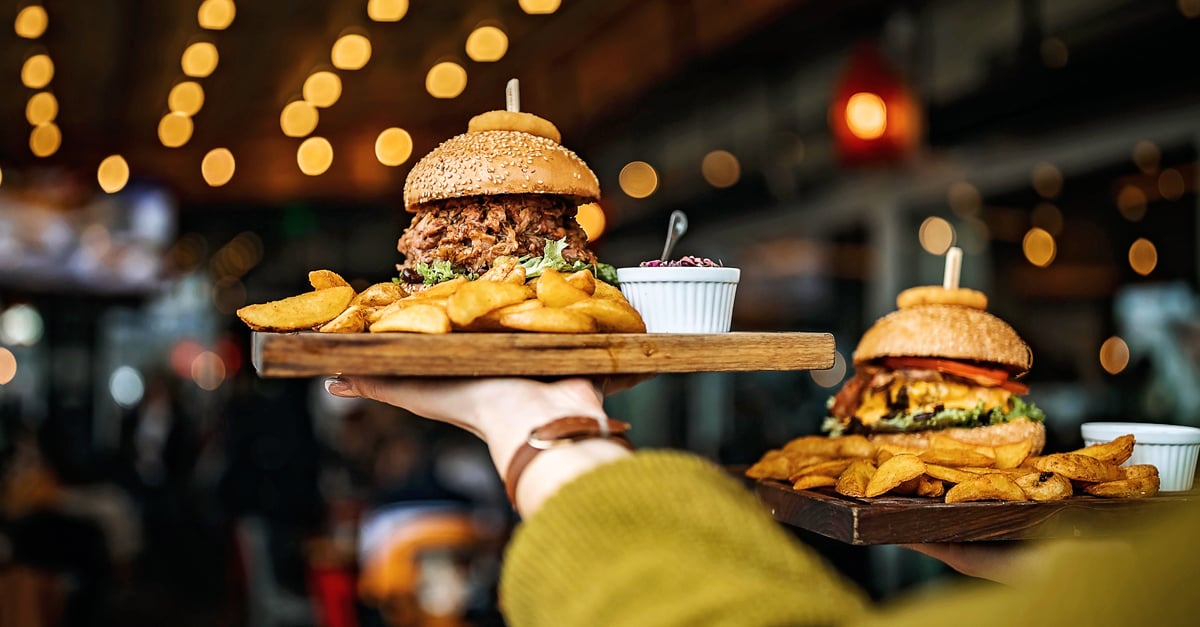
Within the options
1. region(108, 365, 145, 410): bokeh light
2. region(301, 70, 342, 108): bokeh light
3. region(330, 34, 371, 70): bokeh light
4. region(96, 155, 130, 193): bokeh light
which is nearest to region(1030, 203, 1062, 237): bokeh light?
region(330, 34, 371, 70): bokeh light

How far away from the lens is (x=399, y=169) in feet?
30.1

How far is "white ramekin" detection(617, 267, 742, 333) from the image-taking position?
1997 mm

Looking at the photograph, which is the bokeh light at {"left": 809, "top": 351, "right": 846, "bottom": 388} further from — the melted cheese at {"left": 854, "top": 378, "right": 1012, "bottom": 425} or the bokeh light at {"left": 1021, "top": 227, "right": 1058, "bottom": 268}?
the melted cheese at {"left": 854, "top": 378, "right": 1012, "bottom": 425}

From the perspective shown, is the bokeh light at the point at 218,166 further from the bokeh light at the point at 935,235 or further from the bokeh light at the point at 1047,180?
the bokeh light at the point at 1047,180

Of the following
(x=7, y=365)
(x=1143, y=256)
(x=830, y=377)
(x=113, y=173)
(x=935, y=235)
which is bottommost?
(x=830, y=377)

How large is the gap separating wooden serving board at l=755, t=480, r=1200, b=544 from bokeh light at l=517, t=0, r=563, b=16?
14.9 feet

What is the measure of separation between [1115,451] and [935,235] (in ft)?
20.6

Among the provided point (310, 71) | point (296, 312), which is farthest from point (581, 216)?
point (296, 312)

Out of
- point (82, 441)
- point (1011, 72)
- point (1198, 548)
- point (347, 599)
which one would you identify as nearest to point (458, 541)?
point (347, 599)

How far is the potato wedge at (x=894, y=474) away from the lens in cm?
184

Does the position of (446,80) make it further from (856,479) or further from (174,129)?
(856,479)

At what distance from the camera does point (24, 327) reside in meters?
11.7

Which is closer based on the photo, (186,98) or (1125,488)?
(1125,488)

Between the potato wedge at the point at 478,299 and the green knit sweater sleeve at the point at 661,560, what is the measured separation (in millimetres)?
584
